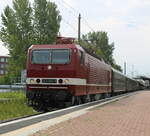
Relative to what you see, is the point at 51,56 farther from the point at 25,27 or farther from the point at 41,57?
the point at 25,27

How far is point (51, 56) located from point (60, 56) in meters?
0.44

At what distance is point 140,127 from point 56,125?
7.67 ft

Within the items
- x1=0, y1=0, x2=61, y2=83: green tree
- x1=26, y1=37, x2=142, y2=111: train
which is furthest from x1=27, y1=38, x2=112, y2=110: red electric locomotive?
x1=0, y1=0, x2=61, y2=83: green tree

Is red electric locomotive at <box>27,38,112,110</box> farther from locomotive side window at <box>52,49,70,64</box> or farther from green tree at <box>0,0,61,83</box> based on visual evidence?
green tree at <box>0,0,61,83</box>

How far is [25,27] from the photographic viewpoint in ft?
149

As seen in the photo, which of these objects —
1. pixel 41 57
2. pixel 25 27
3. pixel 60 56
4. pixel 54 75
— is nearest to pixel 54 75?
pixel 54 75

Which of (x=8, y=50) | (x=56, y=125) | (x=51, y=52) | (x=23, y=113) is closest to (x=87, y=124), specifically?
(x=56, y=125)

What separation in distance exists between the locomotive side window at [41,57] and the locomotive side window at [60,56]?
292mm

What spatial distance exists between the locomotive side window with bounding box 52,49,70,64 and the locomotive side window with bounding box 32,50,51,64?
11.5 inches

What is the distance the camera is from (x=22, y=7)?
46.6 meters

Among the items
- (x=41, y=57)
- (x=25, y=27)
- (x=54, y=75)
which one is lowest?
(x=54, y=75)

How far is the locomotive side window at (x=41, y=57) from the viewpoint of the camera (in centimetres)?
1969

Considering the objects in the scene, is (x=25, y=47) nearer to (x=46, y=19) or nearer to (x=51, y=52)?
(x=46, y=19)

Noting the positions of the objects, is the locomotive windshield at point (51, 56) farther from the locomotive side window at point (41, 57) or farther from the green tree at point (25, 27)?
the green tree at point (25, 27)
